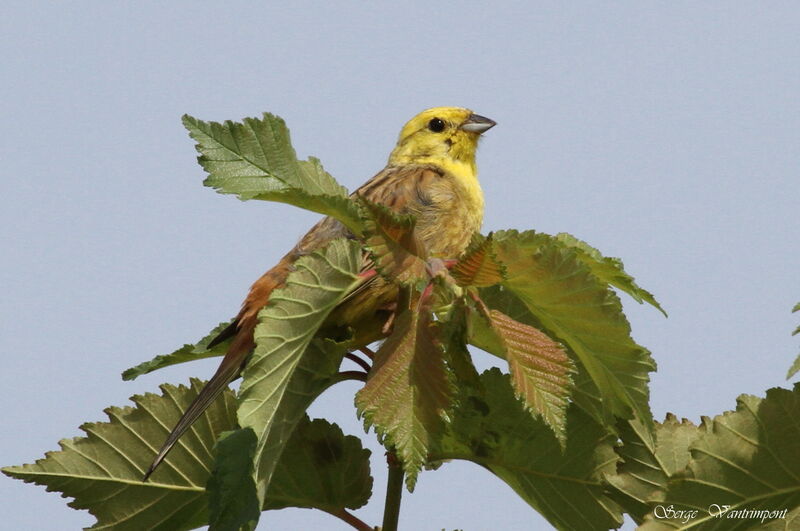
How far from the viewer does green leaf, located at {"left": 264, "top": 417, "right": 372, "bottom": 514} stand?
232 cm

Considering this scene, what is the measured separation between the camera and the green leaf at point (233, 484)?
183 cm

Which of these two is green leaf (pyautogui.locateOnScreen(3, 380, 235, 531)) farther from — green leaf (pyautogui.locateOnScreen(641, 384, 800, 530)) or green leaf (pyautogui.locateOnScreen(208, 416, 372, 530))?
green leaf (pyautogui.locateOnScreen(641, 384, 800, 530))

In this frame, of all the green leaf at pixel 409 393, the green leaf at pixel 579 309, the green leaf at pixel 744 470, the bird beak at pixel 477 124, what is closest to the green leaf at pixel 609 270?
the green leaf at pixel 579 309

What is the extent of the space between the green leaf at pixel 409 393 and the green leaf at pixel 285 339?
0.14m

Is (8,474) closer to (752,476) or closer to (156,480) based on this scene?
(156,480)

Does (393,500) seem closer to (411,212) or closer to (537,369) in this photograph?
(537,369)

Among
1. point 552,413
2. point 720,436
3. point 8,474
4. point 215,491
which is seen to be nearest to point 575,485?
point 720,436

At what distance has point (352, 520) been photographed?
2.29 metres

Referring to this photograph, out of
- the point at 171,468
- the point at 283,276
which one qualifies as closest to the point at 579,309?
the point at 171,468

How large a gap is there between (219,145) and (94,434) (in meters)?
0.76

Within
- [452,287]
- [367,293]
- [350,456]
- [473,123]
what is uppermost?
[473,123]

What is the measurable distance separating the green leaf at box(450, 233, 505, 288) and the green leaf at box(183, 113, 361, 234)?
0.72 feet

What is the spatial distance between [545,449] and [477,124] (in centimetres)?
266

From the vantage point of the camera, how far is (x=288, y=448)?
234 centimetres
